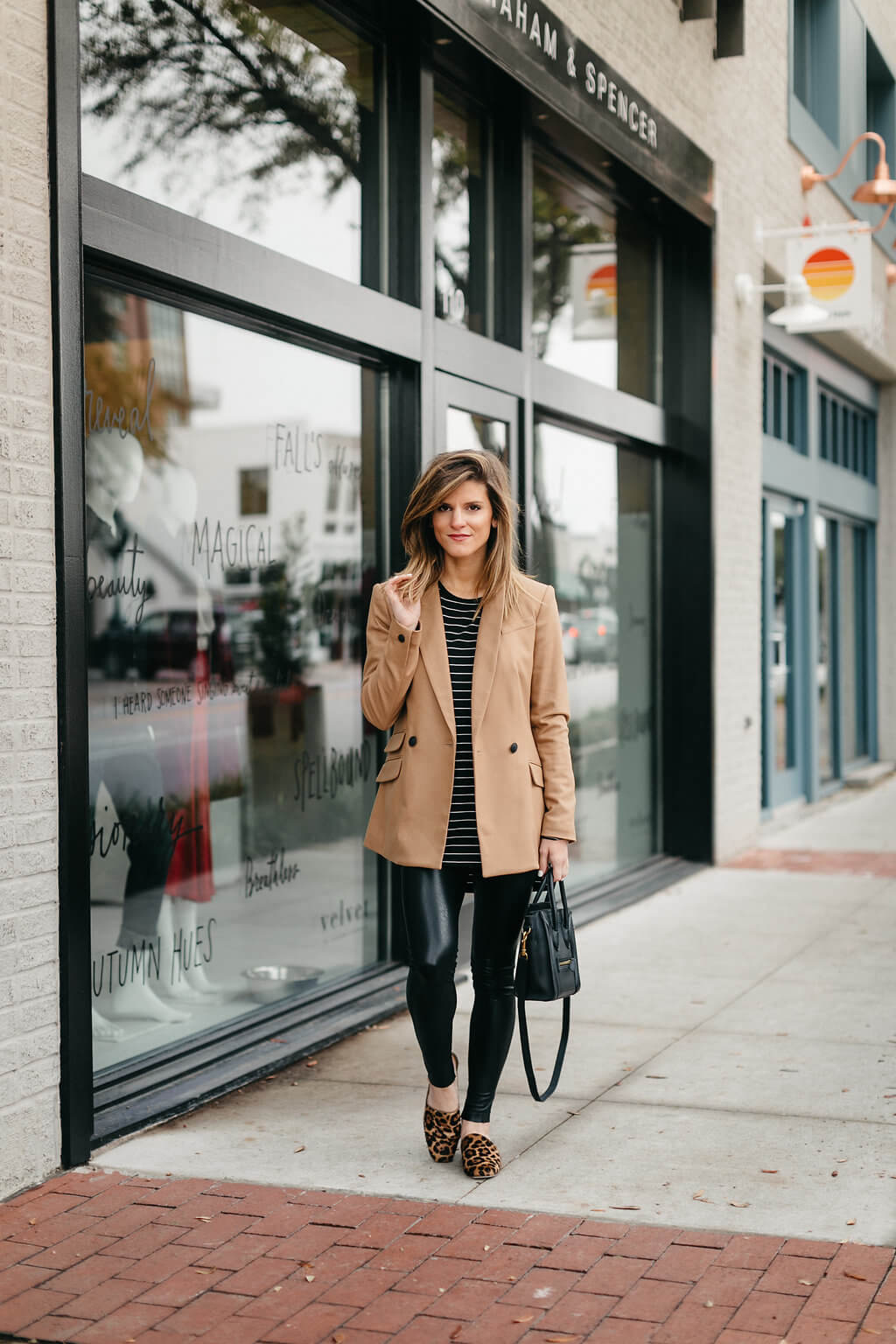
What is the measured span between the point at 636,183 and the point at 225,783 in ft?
16.5

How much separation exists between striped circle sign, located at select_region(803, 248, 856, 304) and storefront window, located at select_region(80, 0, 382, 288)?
5417mm

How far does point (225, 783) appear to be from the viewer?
5727 mm

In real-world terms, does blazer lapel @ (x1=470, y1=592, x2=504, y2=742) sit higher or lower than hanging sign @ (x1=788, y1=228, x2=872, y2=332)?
lower

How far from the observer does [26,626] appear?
13.3ft

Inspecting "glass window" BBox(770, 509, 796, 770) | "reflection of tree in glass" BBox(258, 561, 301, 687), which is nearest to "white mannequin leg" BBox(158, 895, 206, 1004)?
"reflection of tree in glass" BBox(258, 561, 301, 687)

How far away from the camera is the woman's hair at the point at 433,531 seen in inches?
167

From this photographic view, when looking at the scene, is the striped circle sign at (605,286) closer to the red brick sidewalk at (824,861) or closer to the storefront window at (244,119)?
the storefront window at (244,119)

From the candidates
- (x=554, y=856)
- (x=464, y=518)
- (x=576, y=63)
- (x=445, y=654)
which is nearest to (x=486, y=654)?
(x=445, y=654)

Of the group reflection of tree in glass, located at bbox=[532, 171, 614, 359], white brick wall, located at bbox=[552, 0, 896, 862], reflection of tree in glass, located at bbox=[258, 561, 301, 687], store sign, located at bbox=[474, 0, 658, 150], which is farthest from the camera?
white brick wall, located at bbox=[552, 0, 896, 862]

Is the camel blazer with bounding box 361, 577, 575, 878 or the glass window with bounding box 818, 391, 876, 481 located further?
the glass window with bounding box 818, 391, 876, 481

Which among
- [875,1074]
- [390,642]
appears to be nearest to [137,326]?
[390,642]

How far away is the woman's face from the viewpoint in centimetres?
421

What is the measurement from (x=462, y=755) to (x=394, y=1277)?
1360 mm

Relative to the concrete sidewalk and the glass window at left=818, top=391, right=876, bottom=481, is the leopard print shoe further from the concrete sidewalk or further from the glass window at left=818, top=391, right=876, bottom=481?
the glass window at left=818, top=391, right=876, bottom=481
